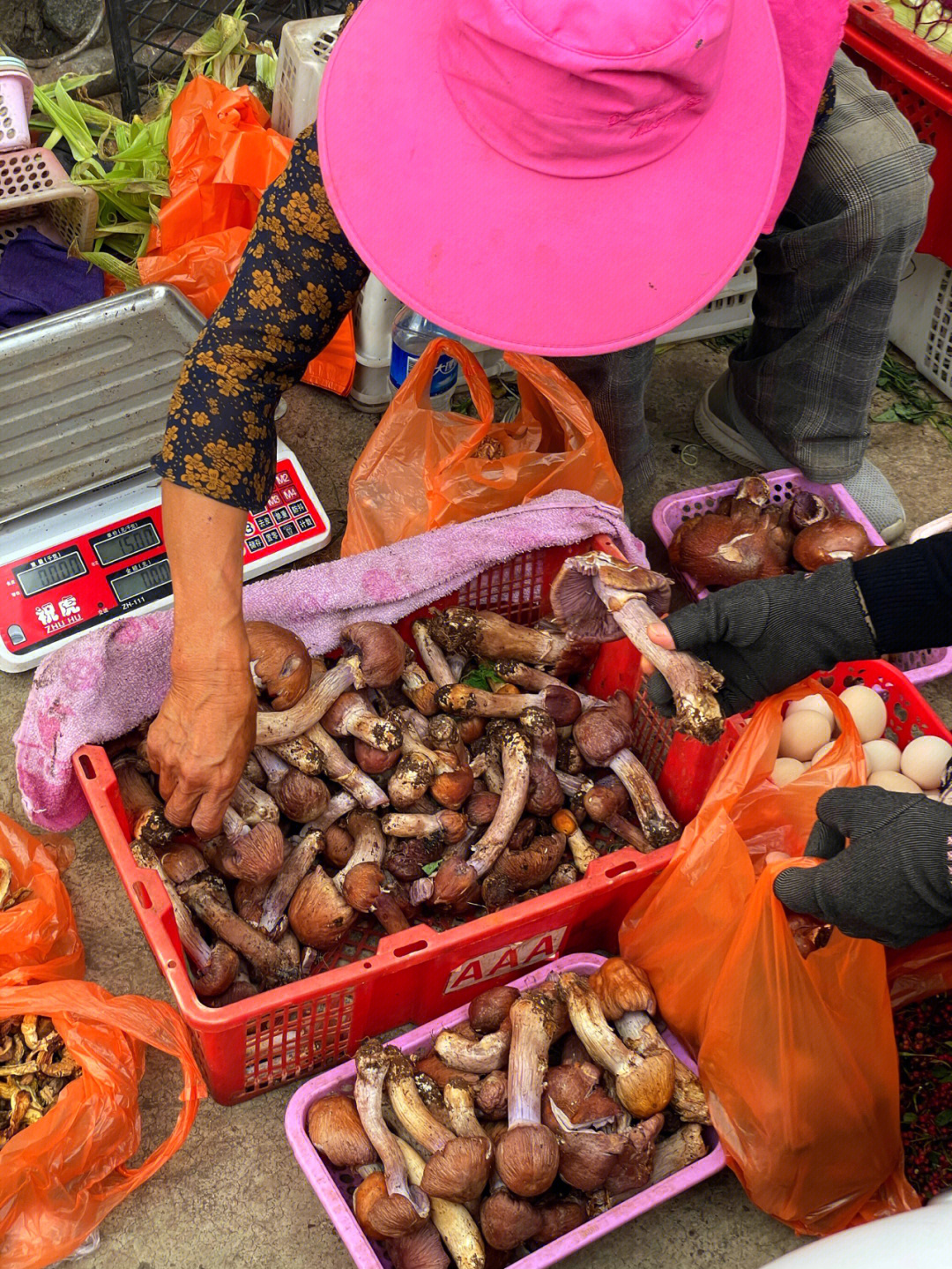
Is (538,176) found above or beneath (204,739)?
above

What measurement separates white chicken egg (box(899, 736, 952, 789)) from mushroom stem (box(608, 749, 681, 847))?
499mm

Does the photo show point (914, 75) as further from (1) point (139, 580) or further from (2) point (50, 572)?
(2) point (50, 572)

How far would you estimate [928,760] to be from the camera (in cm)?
224

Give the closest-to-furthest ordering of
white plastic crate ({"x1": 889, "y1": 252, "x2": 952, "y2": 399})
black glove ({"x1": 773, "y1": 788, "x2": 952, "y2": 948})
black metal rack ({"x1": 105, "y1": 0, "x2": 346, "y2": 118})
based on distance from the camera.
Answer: black glove ({"x1": 773, "y1": 788, "x2": 952, "y2": 948}) < white plastic crate ({"x1": 889, "y1": 252, "x2": 952, "y2": 399}) < black metal rack ({"x1": 105, "y1": 0, "x2": 346, "y2": 118})

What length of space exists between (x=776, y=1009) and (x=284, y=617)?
1227mm

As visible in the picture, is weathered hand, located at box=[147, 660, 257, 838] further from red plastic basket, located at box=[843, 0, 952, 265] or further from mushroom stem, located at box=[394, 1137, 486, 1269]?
red plastic basket, located at box=[843, 0, 952, 265]

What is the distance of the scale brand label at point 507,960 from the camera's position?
2.06 metres

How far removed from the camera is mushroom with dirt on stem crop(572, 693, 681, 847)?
228 cm

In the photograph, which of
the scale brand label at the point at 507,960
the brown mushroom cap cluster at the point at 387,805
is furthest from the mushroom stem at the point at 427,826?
the scale brand label at the point at 507,960

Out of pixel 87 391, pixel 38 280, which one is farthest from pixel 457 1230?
pixel 38 280

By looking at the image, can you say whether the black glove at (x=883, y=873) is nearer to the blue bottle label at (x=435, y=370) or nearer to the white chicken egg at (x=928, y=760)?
the white chicken egg at (x=928, y=760)

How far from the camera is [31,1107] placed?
75.4 inches

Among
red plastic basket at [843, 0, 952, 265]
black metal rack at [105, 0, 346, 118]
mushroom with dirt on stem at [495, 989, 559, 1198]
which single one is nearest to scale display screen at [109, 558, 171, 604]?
mushroom with dirt on stem at [495, 989, 559, 1198]

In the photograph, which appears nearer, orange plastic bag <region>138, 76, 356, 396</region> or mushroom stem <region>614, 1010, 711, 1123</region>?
mushroom stem <region>614, 1010, 711, 1123</region>
